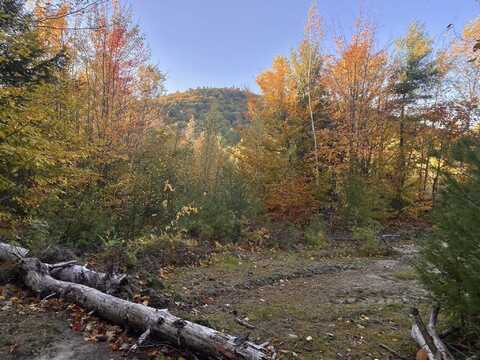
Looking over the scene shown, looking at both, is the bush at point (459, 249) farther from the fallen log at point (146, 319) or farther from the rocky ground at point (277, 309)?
the fallen log at point (146, 319)

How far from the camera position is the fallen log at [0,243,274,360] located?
7.92 feet

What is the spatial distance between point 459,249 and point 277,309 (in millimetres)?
2475

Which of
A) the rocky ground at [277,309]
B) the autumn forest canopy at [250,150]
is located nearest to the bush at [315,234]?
the autumn forest canopy at [250,150]

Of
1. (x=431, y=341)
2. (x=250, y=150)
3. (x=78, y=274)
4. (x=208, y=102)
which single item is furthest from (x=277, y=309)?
(x=208, y=102)

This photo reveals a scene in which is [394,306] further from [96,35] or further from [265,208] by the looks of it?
[96,35]

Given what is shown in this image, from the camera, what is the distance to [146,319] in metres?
2.90

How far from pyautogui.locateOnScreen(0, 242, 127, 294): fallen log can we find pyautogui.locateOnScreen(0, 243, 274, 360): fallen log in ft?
0.46

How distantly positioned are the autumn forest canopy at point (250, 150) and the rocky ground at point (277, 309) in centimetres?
109

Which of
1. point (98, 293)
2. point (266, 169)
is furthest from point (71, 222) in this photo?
point (266, 169)

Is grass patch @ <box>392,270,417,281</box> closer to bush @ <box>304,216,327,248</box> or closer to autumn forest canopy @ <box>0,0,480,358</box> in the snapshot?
autumn forest canopy @ <box>0,0,480,358</box>

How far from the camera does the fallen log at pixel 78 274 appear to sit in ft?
12.1

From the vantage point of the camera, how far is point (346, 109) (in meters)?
12.6

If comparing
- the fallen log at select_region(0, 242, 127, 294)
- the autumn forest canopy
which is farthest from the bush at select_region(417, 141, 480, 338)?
the fallen log at select_region(0, 242, 127, 294)

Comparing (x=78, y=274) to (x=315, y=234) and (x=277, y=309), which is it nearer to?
(x=277, y=309)
